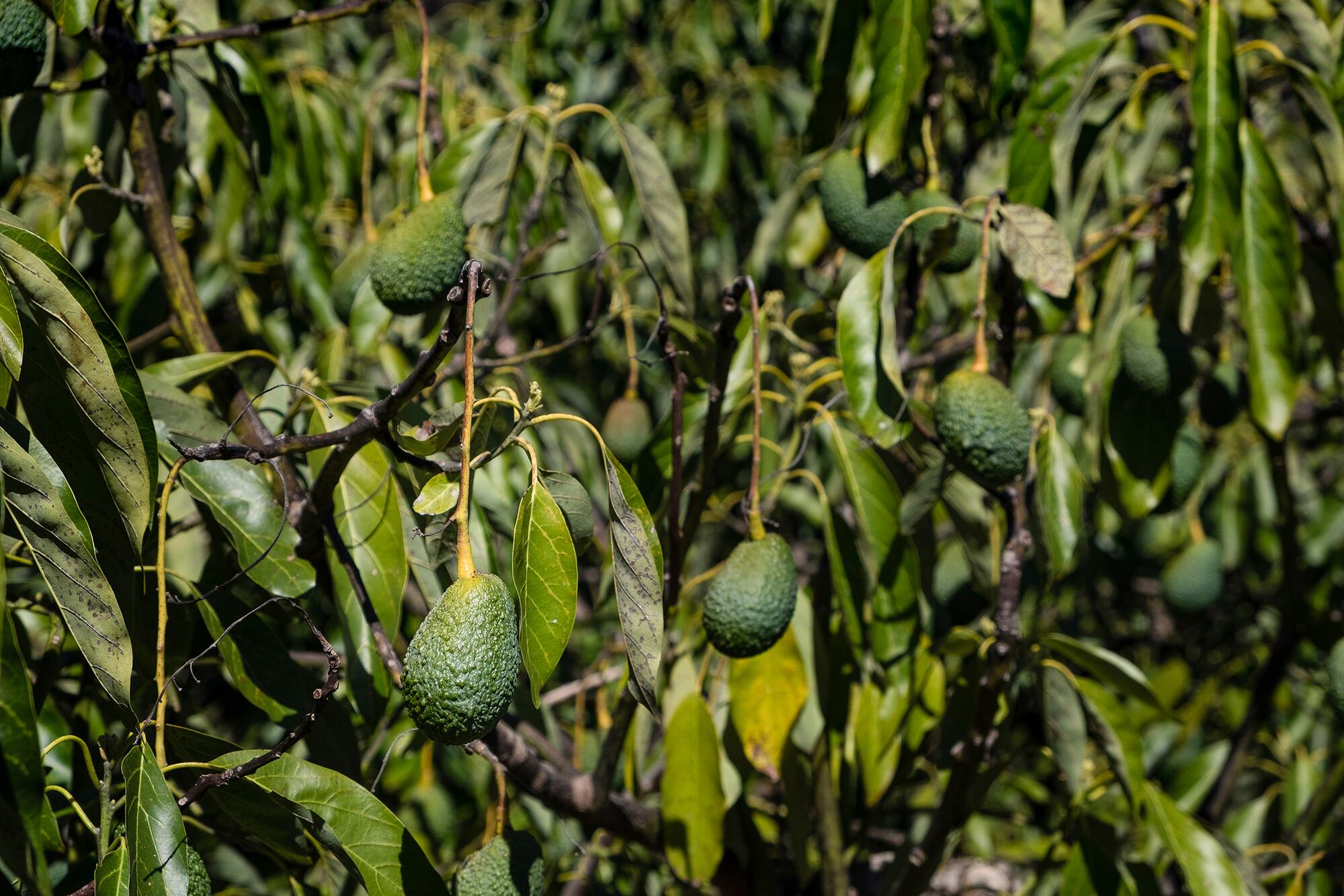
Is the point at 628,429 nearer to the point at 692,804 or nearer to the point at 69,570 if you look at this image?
the point at 692,804

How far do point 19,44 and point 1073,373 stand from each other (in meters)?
1.53

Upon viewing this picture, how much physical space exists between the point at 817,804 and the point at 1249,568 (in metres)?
2.53

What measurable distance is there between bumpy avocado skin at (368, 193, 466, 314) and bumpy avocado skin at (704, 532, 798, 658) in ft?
1.57

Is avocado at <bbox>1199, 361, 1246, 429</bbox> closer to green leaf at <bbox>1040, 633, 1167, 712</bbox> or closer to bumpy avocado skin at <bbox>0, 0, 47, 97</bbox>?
green leaf at <bbox>1040, 633, 1167, 712</bbox>

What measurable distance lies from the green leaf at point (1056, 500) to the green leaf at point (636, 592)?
0.69 metres

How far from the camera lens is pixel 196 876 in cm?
90

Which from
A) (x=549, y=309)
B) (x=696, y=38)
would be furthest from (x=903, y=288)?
(x=696, y=38)

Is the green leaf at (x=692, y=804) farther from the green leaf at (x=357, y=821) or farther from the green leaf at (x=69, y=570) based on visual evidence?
the green leaf at (x=69, y=570)

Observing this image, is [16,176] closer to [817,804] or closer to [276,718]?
[276,718]

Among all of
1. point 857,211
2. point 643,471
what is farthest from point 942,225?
point 643,471

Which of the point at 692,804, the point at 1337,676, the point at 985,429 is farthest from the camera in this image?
the point at 1337,676

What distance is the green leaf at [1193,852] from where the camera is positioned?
5.06 feet

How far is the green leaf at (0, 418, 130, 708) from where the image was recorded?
0.81 meters

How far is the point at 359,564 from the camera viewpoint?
1174mm
